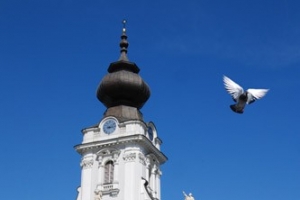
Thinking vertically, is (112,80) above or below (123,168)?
above

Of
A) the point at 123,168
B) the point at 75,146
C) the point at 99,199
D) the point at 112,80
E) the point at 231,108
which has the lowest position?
the point at 231,108

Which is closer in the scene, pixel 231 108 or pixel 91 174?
pixel 231 108

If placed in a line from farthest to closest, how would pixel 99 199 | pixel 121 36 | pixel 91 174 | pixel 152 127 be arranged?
pixel 121 36 < pixel 152 127 < pixel 91 174 < pixel 99 199

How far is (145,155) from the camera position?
32219 mm

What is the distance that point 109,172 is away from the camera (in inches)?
1243

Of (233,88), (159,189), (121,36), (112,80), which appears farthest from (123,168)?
(233,88)

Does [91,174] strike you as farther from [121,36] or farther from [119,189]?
[121,36]

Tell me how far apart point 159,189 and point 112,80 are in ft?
24.5

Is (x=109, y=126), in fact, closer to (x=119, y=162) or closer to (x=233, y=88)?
(x=119, y=162)

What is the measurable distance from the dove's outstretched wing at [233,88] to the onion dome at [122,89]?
80.6 ft

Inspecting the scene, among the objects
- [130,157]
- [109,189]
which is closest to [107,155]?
[130,157]

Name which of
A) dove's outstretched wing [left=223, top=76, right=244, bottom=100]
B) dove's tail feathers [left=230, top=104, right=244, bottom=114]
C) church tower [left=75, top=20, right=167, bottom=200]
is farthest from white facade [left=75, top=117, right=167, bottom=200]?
dove's tail feathers [left=230, top=104, right=244, bottom=114]

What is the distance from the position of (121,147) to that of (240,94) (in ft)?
76.8

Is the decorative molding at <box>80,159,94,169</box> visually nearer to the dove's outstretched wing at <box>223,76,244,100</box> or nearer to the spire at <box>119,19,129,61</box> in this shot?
the spire at <box>119,19,129,61</box>
